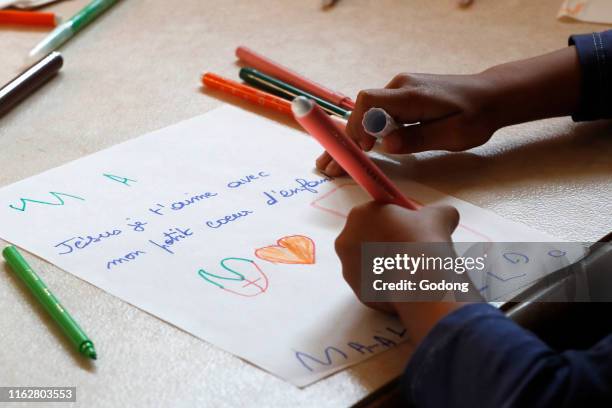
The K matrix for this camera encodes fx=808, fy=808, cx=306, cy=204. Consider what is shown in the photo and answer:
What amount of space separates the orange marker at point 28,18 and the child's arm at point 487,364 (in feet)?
2.10

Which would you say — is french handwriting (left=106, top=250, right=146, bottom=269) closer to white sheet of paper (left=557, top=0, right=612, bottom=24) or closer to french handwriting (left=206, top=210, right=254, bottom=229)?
french handwriting (left=206, top=210, right=254, bottom=229)

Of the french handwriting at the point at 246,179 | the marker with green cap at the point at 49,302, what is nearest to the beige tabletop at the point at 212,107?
the marker with green cap at the point at 49,302

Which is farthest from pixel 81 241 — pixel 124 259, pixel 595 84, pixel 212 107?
pixel 595 84

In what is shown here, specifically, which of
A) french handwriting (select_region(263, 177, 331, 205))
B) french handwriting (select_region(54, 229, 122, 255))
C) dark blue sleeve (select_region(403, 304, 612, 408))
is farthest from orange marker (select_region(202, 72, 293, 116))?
dark blue sleeve (select_region(403, 304, 612, 408))

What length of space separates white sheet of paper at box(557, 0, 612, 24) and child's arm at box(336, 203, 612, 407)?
1.82 ft

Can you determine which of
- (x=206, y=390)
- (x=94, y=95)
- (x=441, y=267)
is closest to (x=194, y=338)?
(x=206, y=390)

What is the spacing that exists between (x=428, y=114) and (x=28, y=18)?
0.55 meters

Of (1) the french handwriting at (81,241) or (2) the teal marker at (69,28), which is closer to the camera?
(1) the french handwriting at (81,241)

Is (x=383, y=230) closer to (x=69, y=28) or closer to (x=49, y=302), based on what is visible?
(x=49, y=302)

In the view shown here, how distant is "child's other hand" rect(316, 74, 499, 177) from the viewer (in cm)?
67

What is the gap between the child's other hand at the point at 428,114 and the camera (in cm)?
67

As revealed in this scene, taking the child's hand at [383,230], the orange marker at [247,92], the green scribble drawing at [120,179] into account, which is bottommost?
the green scribble drawing at [120,179]

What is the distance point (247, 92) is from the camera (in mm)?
800

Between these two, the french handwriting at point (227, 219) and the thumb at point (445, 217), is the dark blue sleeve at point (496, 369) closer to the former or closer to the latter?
the thumb at point (445, 217)
